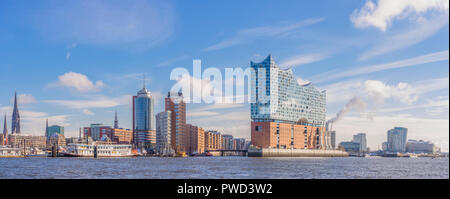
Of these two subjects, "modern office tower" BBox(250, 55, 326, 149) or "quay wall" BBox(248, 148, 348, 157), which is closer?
"quay wall" BBox(248, 148, 348, 157)

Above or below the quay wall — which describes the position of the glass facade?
above

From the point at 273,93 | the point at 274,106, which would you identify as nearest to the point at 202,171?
the point at 273,93

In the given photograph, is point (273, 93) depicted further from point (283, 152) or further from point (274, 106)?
point (283, 152)

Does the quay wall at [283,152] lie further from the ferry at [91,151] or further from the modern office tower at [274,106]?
the ferry at [91,151]

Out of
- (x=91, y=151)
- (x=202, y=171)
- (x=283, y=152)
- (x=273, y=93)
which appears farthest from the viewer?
(x=273, y=93)

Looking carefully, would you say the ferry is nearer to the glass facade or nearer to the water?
the glass facade

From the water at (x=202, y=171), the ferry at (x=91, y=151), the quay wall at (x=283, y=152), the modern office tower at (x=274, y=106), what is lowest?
the quay wall at (x=283, y=152)

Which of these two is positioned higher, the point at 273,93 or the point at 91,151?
the point at 273,93

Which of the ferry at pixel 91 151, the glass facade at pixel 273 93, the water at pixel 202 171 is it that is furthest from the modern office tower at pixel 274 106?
the water at pixel 202 171

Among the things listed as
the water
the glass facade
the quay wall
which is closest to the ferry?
the quay wall
